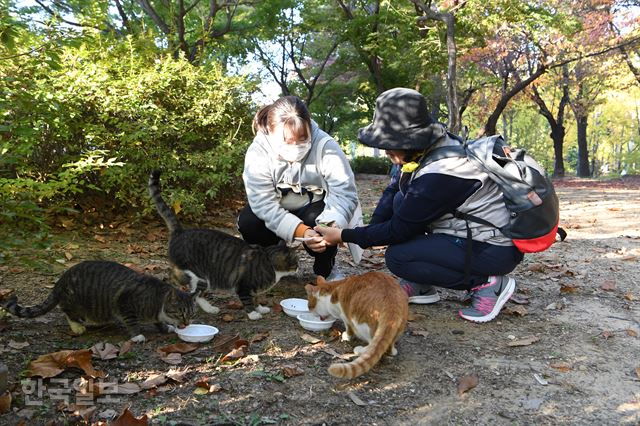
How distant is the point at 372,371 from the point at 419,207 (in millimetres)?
1133

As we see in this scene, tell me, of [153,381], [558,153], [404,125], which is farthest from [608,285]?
[558,153]

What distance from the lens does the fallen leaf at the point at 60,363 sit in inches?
100

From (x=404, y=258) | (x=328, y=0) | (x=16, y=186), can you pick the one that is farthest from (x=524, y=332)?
(x=328, y=0)

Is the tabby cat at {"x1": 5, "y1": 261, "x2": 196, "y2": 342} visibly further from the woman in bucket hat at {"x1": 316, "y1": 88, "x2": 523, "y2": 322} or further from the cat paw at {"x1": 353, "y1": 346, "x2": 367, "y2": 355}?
the woman in bucket hat at {"x1": 316, "y1": 88, "x2": 523, "y2": 322}

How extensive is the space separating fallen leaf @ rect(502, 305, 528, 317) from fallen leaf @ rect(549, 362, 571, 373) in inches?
31.5

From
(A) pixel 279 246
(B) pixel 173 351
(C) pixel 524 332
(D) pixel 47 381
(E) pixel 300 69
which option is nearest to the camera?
(D) pixel 47 381

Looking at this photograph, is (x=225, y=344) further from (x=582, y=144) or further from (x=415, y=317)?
(x=582, y=144)

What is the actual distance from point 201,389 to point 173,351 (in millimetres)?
524

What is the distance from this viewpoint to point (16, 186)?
10.1ft

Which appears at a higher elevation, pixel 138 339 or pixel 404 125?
pixel 404 125

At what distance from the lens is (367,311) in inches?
112

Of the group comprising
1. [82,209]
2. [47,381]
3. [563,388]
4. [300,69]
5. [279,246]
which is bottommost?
[563,388]

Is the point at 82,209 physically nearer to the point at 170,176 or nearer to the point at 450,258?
the point at 170,176

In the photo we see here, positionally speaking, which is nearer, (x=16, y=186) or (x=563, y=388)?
(x=563, y=388)
